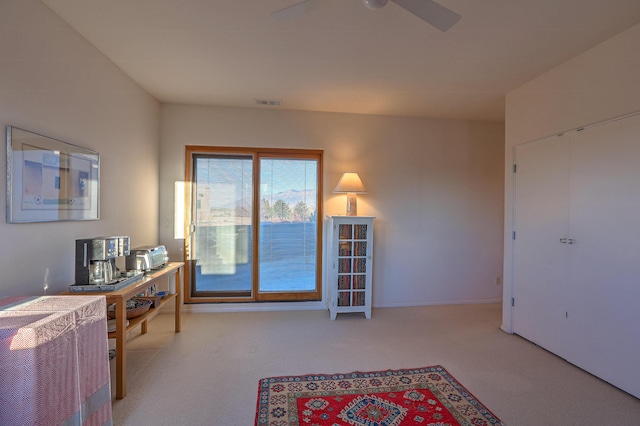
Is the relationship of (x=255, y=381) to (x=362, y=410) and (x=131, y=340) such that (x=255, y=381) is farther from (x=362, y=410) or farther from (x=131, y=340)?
(x=131, y=340)

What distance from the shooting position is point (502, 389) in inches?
84.8

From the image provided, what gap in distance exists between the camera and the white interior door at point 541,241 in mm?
2625

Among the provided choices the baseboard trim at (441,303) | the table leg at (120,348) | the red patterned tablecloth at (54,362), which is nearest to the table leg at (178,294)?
the table leg at (120,348)

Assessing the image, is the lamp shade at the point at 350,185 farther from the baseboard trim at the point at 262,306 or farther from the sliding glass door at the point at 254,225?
the baseboard trim at the point at 262,306

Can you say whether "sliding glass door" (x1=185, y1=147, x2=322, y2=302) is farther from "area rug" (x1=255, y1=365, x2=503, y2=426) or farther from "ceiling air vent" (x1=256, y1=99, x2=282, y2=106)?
"area rug" (x1=255, y1=365, x2=503, y2=426)

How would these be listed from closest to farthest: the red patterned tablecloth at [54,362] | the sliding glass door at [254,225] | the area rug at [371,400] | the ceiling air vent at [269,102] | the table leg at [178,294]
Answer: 1. the red patterned tablecloth at [54,362]
2. the area rug at [371,400]
3. the table leg at [178,294]
4. the ceiling air vent at [269,102]
5. the sliding glass door at [254,225]

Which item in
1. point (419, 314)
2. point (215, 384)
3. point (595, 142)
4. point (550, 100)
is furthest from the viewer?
point (419, 314)

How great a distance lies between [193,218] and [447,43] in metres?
3.32

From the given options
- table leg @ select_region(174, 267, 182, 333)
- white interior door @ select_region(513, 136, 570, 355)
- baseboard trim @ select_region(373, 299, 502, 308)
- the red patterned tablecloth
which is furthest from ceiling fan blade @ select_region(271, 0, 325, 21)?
baseboard trim @ select_region(373, 299, 502, 308)

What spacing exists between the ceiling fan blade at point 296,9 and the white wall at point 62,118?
5.08 feet

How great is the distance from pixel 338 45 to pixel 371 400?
2.66 meters

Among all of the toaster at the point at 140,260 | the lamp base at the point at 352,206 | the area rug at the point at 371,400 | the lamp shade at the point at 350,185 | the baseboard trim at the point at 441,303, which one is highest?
the lamp shade at the point at 350,185

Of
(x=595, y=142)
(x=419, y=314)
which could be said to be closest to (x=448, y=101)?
(x=595, y=142)

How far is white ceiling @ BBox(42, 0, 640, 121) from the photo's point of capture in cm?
192
